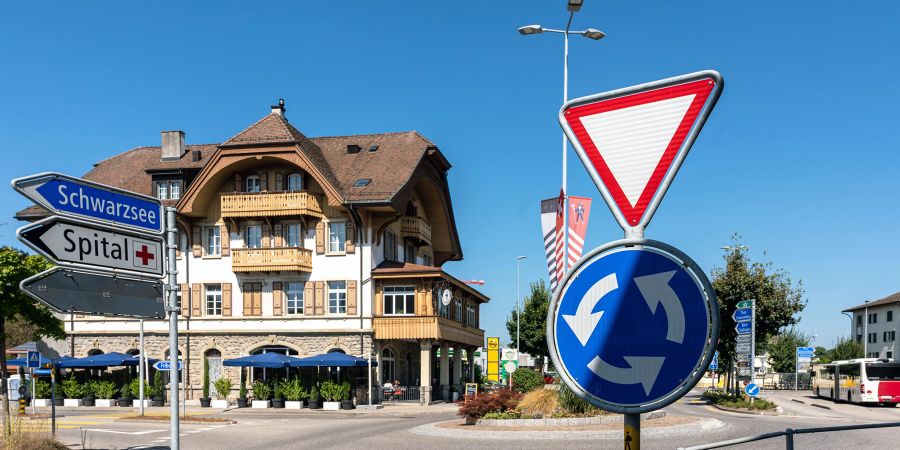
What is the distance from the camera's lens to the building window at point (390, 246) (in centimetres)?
4466

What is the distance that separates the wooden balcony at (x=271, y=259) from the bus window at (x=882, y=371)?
2904cm

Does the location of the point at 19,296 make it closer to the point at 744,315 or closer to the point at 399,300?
the point at 399,300

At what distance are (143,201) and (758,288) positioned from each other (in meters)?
41.4

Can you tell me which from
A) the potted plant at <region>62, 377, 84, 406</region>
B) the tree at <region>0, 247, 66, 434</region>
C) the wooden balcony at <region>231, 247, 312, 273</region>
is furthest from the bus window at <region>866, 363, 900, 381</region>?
the potted plant at <region>62, 377, 84, 406</region>

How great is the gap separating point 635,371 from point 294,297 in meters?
42.0

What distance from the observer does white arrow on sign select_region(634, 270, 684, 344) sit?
219cm

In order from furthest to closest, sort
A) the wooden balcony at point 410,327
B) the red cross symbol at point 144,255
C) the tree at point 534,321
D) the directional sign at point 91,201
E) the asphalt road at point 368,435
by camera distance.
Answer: the tree at point 534,321, the wooden balcony at point 410,327, the asphalt road at point 368,435, the red cross symbol at point 144,255, the directional sign at point 91,201

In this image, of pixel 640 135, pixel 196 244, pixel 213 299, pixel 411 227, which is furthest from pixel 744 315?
pixel 640 135

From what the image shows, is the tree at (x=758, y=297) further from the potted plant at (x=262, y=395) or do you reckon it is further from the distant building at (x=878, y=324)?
the distant building at (x=878, y=324)

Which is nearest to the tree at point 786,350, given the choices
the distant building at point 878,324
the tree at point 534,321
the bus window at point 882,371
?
the distant building at point 878,324

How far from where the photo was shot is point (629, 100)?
2463 millimetres

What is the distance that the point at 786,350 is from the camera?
83312 mm

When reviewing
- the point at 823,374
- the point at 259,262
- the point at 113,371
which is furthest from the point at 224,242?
the point at 823,374

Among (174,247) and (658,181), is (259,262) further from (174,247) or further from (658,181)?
(658,181)
